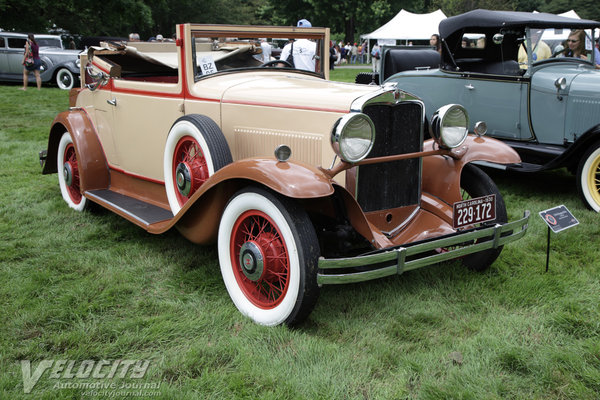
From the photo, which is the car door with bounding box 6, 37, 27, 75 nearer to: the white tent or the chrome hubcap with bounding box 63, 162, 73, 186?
the chrome hubcap with bounding box 63, 162, 73, 186

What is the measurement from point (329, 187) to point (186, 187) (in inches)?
54.4

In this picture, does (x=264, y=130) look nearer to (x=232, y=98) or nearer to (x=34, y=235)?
(x=232, y=98)

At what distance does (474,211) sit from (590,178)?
103 inches

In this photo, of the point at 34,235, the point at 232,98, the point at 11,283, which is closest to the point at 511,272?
the point at 232,98

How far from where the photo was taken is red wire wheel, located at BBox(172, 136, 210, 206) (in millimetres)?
3574

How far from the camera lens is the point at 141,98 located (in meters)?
4.20

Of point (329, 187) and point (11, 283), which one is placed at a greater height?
point (329, 187)

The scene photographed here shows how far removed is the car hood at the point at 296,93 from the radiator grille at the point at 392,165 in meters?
0.18

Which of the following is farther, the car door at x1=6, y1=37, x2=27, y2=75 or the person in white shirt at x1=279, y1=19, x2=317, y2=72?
the car door at x1=6, y1=37, x2=27, y2=75

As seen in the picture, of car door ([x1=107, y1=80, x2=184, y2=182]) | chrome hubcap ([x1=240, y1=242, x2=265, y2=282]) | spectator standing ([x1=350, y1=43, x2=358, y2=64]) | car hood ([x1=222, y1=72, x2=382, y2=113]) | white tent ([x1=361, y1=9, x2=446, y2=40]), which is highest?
white tent ([x1=361, y1=9, x2=446, y2=40])

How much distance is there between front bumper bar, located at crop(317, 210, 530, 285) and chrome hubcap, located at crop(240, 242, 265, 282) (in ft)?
1.17

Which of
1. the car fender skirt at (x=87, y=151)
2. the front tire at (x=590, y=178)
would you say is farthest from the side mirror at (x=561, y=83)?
the car fender skirt at (x=87, y=151)

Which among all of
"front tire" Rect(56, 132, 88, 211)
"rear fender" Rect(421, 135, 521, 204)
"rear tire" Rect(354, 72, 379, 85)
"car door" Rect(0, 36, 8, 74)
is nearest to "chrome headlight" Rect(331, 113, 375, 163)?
"rear fender" Rect(421, 135, 521, 204)

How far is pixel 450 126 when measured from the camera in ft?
10.9
